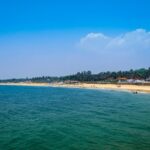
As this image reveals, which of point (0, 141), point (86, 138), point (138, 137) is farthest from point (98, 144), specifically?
point (0, 141)

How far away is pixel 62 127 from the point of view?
100ft

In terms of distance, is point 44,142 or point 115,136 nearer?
point 44,142

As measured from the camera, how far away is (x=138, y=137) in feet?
82.4

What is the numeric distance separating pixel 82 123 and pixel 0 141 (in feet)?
39.2

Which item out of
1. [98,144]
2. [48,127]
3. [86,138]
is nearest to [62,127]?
[48,127]

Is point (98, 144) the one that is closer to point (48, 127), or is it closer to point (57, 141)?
point (57, 141)

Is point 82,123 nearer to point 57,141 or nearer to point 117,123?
point 117,123

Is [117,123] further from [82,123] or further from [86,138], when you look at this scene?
[86,138]

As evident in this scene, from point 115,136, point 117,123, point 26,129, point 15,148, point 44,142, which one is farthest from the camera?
point 117,123

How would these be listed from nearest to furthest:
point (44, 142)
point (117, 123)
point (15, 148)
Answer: point (15, 148) < point (44, 142) < point (117, 123)

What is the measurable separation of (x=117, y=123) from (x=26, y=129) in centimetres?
1118

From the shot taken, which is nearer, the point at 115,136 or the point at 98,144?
the point at 98,144

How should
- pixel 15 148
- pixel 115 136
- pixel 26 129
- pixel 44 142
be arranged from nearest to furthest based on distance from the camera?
1. pixel 15 148
2. pixel 44 142
3. pixel 115 136
4. pixel 26 129

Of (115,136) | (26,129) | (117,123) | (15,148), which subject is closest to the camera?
(15,148)
